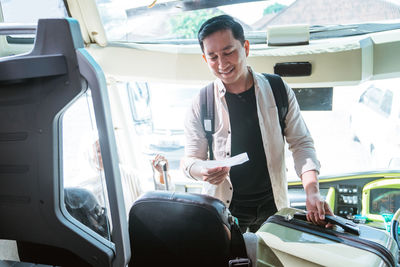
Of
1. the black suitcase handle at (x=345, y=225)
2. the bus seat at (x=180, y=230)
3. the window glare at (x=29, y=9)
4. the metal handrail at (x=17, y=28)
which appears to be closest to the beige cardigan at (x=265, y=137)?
the black suitcase handle at (x=345, y=225)

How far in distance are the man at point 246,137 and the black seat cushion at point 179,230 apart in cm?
53

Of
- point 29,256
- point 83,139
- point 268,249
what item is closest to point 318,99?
point 268,249

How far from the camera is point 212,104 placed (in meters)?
1.75

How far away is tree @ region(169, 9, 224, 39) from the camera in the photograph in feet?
8.95

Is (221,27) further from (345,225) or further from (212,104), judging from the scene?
(345,225)

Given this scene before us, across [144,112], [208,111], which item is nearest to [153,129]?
[144,112]

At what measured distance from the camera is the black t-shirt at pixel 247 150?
1.71 metres

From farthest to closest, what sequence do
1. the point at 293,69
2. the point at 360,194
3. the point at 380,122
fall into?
the point at 380,122 → the point at 360,194 → the point at 293,69

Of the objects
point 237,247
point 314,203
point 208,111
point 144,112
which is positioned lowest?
point 144,112

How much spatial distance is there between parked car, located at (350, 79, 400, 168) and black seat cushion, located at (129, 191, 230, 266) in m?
2.46

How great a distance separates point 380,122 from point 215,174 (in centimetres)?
250

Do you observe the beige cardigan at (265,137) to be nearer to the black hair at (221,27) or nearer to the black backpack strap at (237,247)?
the black hair at (221,27)

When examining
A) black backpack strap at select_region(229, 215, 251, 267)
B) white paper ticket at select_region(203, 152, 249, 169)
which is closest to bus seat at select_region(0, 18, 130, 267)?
black backpack strap at select_region(229, 215, 251, 267)

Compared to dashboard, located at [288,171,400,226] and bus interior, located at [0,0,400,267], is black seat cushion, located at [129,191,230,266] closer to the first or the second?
bus interior, located at [0,0,400,267]
